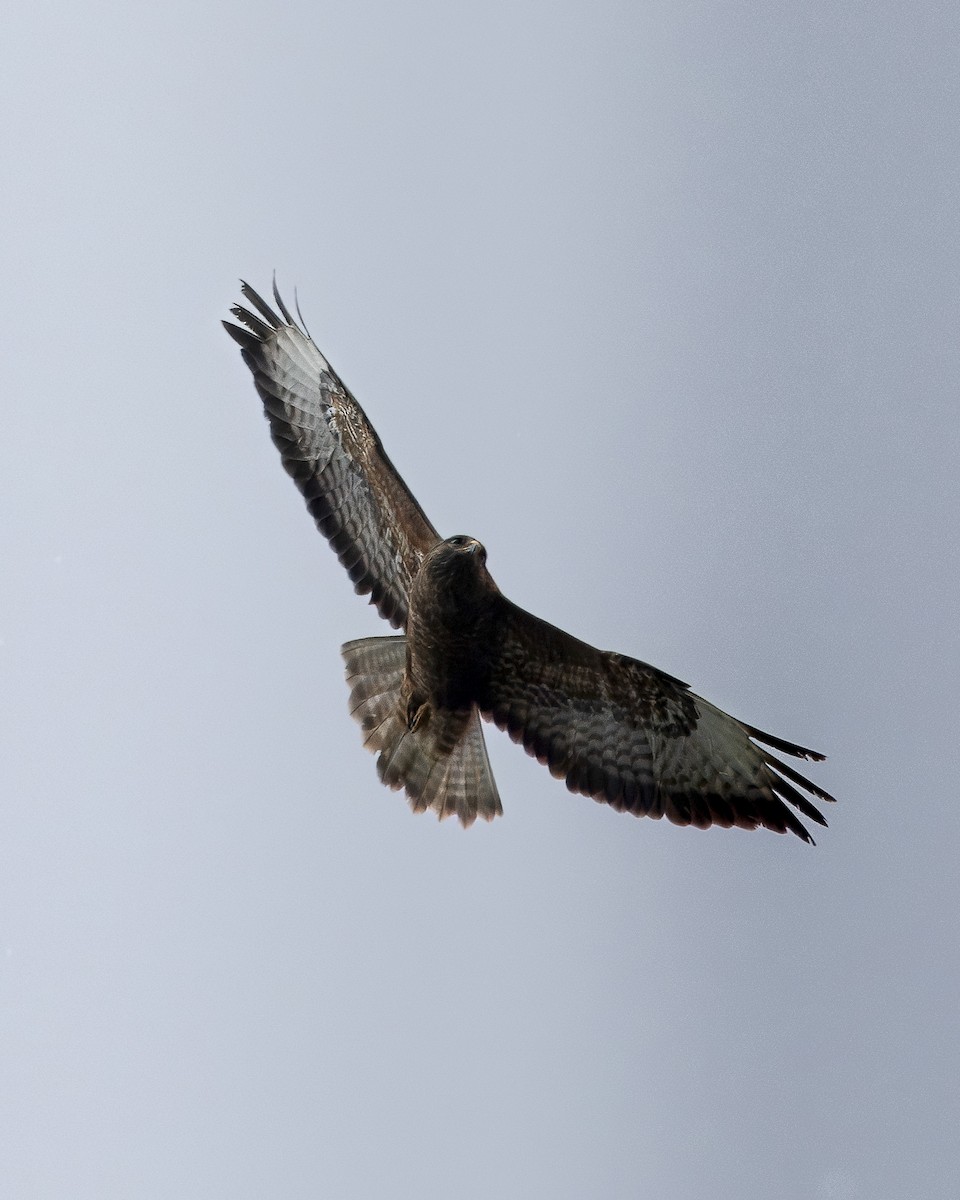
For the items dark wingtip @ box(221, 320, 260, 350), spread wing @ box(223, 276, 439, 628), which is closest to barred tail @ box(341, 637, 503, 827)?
spread wing @ box(223, 276, 439, 628)

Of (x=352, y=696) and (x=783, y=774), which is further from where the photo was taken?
(x=352, y=696)

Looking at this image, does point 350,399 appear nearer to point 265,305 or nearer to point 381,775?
point 265,305

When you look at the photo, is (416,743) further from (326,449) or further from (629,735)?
(326,449)

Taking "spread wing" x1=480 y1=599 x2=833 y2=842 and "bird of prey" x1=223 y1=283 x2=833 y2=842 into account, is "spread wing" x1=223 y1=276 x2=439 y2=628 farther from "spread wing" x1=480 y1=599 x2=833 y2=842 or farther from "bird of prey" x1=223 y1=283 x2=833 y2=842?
"spread wing" x1=480 y1=599 x2=833 y2=842

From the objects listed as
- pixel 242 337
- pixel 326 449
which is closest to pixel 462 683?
pixel 326 449

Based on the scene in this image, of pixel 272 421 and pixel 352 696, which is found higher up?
pixel 272 421

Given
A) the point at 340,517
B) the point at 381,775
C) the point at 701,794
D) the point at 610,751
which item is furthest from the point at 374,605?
the point at 701,794
